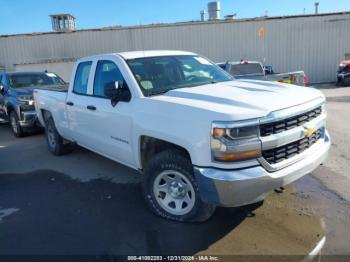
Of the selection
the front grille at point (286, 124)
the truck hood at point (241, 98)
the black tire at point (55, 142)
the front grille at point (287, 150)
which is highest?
the truck hood at point (241, 98)

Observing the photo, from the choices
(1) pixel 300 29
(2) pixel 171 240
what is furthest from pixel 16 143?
(1) pixel 300 29

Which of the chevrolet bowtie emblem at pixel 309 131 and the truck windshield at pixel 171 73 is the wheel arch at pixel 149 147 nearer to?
the truck windshield at pixel 171 73

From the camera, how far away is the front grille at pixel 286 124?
118 inches

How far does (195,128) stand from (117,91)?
1.33m

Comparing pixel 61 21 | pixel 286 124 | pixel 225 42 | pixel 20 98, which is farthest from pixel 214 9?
pixel 286 124

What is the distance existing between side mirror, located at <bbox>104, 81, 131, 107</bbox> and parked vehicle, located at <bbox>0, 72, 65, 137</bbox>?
202 inches

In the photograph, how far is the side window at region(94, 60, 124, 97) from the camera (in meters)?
4.34

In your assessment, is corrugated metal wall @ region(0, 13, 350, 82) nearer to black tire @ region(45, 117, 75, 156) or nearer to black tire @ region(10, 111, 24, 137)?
black tire @ region(10, 111, 24, 137)

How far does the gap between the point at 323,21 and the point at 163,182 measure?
69.6 feet

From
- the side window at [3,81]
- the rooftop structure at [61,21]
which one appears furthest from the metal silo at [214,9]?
the side window at [3,81]

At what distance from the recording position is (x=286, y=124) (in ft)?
10.4

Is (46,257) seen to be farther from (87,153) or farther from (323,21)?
(323,21)

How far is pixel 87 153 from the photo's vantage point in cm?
682

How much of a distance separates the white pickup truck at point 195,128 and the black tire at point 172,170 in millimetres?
11
